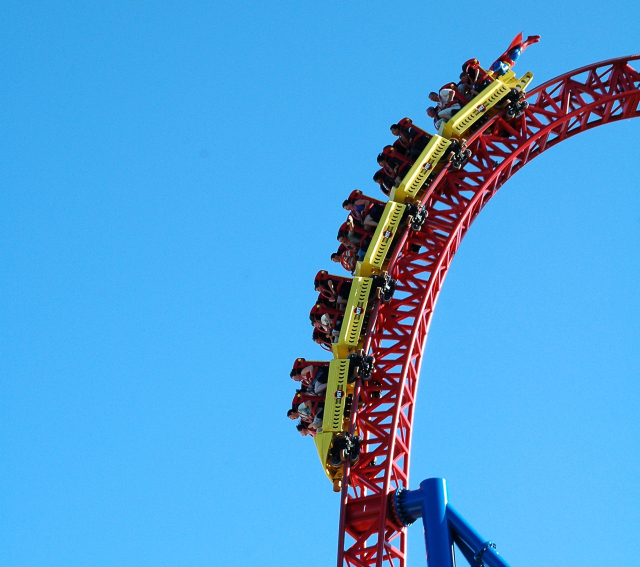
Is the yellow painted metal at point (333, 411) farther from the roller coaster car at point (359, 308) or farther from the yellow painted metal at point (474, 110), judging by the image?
the yellow painted metal at point (474, 110)

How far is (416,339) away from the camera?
49.0 feet

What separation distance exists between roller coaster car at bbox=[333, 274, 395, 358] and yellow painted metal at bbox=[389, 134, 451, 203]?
1.48 metres

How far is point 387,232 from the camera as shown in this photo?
15.8m

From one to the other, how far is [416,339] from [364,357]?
0.81 meters

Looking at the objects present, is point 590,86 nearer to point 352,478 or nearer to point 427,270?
point 427,270

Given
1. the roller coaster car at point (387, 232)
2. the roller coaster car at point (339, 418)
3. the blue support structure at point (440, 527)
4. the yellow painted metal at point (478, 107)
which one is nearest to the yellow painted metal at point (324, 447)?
the roller coaster car at point (339, 418)

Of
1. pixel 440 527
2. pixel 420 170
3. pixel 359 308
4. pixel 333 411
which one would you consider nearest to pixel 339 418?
pixel 333 411

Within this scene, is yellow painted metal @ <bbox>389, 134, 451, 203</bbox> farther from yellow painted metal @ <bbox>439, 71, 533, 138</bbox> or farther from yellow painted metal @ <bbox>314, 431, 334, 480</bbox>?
yellow painted metal @ <bbox>314, 431, 334, 480</bbox>

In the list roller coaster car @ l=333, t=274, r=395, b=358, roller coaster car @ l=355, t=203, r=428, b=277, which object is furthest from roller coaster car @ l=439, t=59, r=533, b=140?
roller coaster car @ l=333, t=274, r=395, b=358

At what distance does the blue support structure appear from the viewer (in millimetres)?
12230

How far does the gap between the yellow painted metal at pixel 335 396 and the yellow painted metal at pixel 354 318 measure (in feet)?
0.87

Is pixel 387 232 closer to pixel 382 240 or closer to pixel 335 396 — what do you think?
pixel 382 240

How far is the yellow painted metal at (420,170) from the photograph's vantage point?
1606cm

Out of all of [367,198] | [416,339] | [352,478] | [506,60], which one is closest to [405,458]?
[352,478]
